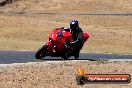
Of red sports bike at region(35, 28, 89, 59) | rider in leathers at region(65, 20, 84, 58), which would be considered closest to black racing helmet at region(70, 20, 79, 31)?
rider in leathers at region(65, 20, 84, 58)

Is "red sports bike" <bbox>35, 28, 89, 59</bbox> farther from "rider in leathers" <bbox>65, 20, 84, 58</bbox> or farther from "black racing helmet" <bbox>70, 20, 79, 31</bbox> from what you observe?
"black racing helmet" <bbox>70, 20, 79, 31</bbox>

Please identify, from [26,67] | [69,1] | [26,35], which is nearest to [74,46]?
[26,67]

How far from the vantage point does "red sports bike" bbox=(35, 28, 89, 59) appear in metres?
18.8

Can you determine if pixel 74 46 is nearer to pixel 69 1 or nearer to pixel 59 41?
pixel 59 41

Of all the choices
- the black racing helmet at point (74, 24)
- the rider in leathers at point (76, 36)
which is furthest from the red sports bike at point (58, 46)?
the black racing helmet at point (74, 24)

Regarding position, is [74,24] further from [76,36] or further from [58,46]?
[58,46]

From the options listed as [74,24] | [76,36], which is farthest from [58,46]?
[74,24]

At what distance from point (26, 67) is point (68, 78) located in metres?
1.92

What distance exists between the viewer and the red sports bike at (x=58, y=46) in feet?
61.5

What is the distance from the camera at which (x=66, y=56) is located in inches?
747

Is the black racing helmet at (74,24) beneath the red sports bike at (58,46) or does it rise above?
above

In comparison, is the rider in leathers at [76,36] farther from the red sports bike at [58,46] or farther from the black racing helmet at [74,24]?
the red sports bike at [58,46]

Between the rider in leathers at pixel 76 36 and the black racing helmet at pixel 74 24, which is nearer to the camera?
the black racing helmet at pixel 74 24

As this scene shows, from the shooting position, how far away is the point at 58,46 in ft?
61.8
